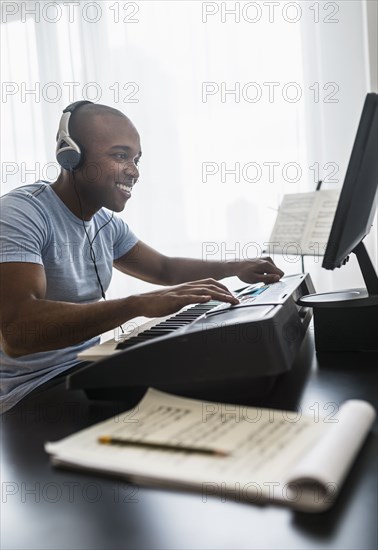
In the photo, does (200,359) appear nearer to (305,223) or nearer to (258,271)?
(258,271)

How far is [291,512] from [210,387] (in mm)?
236

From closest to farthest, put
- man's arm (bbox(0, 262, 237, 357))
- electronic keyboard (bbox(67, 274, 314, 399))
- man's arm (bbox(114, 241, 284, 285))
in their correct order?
electronic keyboard (bbox(67, 274, 314, 399)) < man's arm (bbox(0, 262, 237, 357)) < man's arm (bbox(114, 241, 284, 285))

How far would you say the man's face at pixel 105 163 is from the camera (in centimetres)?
156

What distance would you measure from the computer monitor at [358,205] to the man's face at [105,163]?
75cm

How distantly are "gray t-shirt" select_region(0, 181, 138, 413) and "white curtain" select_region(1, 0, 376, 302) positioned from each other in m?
1.42

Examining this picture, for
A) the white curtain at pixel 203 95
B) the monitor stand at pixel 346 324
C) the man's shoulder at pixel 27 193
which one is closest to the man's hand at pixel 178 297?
the monitor stand at pixel 346 324

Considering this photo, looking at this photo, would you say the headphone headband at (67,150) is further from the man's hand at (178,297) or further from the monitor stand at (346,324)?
the monitor stand at (346,324)

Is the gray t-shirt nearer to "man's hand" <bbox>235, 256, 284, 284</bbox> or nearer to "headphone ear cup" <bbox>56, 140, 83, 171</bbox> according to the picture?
"headphone ear cup" <bbox>56, 140, 83, 171</bbox>

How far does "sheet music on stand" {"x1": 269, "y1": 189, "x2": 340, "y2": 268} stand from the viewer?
83.7 inches

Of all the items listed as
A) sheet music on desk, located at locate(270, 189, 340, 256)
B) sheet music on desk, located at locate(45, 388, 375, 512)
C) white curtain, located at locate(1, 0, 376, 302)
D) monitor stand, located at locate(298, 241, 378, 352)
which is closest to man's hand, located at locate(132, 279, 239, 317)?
monitor stand, located at locate(298, 241, 378, 352)

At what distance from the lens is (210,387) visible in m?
0.65

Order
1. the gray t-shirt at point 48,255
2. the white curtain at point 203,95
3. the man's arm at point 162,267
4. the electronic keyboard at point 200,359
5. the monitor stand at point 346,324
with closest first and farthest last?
1. the electronic keyboard at point 200,359
2. the monitor stand at point 346,324
3. the gray t-shirt at point 48,255
4. the man's arm at point 162,267
5. the white curtain at point 203,95

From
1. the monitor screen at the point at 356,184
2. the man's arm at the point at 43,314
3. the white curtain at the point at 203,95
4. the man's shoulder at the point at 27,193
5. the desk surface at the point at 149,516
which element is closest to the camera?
the desk surface at the point at 149,516

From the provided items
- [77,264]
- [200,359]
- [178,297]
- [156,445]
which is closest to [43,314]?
[178,297]
